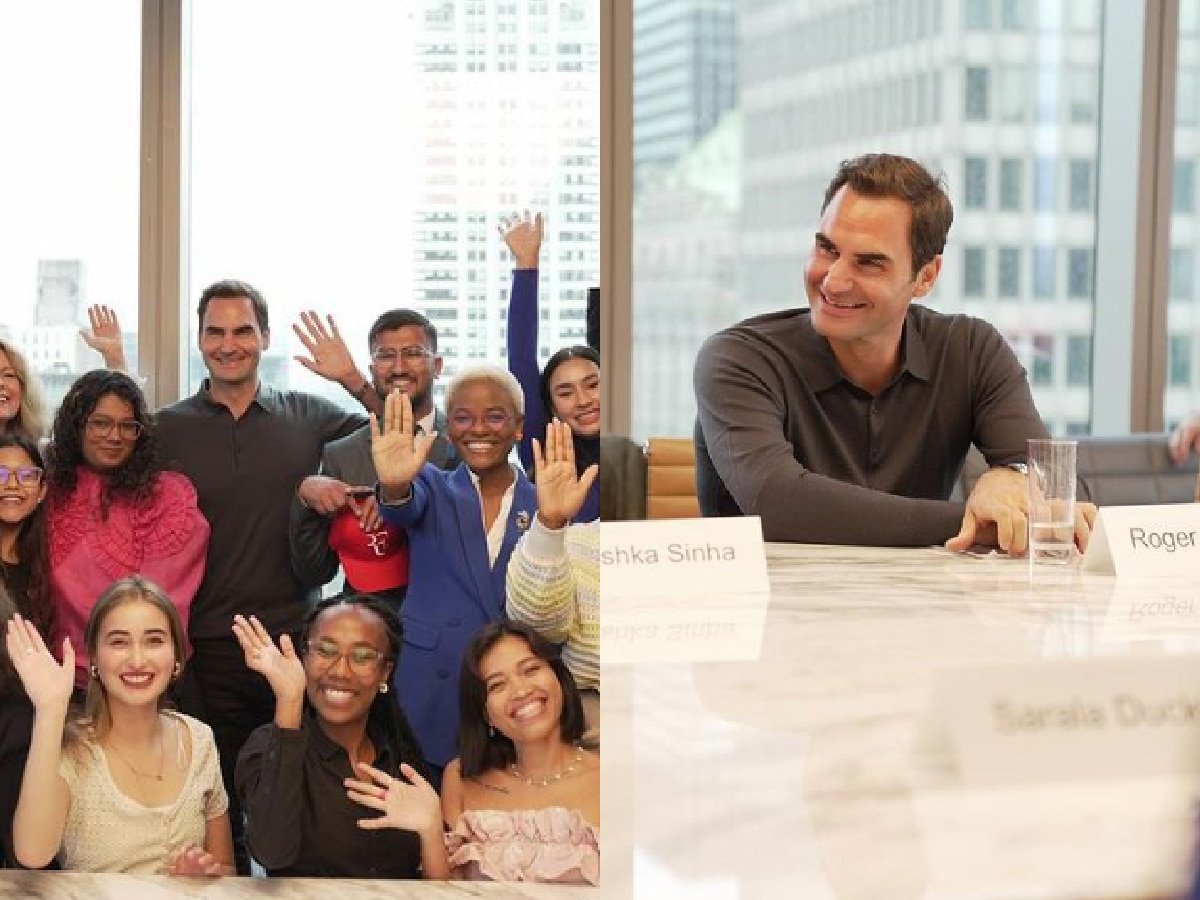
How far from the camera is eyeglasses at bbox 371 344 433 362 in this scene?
1017 millimetres

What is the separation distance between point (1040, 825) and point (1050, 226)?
4.77m

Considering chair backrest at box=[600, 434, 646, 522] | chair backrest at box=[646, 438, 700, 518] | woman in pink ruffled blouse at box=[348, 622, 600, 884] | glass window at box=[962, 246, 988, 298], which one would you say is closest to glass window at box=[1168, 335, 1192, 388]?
glass window at box=[962, 246, 988, 298]

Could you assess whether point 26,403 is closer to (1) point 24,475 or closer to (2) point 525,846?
(1) point 24,475

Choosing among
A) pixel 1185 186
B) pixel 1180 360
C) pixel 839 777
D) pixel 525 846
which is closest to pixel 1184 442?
pixel 1180 360

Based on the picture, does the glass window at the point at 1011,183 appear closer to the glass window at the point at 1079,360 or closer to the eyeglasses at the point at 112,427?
the glass window at the point at 1079,360

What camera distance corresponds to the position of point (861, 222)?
2184 millimetres

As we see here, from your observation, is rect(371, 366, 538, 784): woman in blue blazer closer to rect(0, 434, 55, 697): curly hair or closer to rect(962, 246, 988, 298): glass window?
rect(0, 434, 55, 697): curly hair

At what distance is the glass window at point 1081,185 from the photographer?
15.9ft

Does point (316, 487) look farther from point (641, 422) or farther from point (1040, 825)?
point (641, 422)

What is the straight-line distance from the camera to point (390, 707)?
1001 mm

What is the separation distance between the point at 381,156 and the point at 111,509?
338mm

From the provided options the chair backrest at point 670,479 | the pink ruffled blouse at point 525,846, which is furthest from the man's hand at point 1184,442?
the pink ruffled blouse at point 525,846

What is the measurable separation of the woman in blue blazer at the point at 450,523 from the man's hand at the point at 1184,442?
2906mm

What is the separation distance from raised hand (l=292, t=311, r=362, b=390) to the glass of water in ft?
2.26
